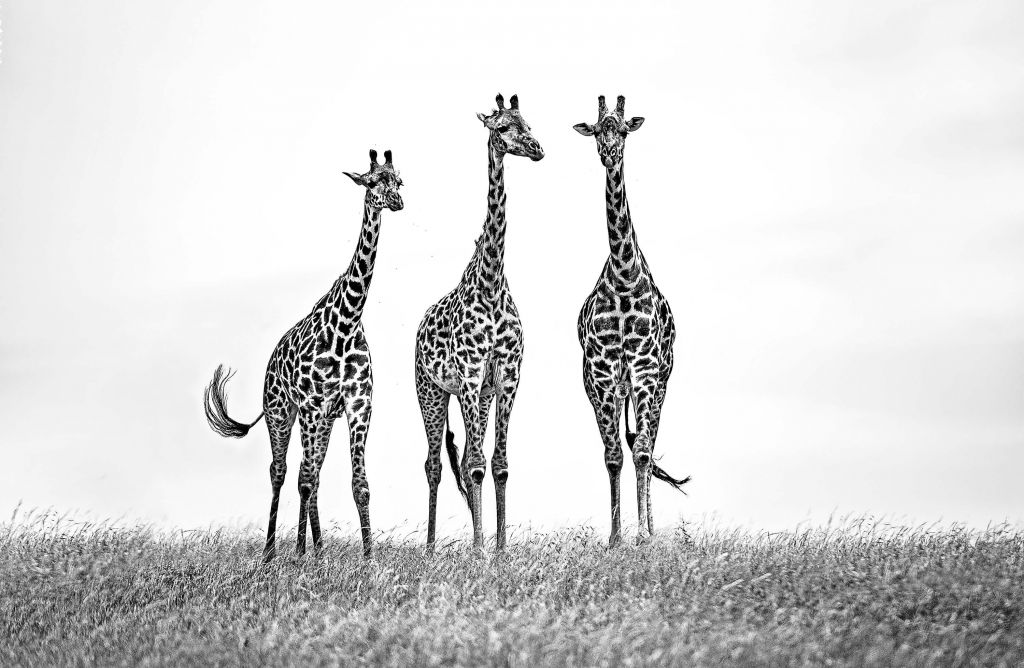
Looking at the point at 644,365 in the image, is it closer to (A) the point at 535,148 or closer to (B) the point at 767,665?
(A) the point at 535,148

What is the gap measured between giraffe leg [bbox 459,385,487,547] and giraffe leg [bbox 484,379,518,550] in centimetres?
19

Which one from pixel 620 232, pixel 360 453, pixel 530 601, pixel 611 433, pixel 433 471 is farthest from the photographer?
pixel 433 471

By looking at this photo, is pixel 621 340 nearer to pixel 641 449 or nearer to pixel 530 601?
pixel 641 449

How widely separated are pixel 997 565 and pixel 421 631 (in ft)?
20.8

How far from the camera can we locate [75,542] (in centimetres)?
1568

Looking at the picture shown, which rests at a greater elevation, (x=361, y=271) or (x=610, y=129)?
(x=610, y=129)

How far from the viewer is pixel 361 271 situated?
15969 mm

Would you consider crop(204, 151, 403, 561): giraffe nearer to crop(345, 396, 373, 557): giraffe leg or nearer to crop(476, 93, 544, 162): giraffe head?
crop(345, 396, 373, 557): giraffe leg

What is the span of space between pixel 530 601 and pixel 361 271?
Result: 569 centimetres

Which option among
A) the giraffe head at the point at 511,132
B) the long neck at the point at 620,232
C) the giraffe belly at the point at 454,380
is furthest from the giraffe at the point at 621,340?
the giraffe belly at the point at 454,380

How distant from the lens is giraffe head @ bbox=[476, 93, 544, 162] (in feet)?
50.2

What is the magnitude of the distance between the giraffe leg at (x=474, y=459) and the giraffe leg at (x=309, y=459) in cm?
Result: 180

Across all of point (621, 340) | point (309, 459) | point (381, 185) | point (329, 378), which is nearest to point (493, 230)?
point (381, 185)

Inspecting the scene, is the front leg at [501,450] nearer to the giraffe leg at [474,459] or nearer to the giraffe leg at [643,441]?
the giraffe leg at [474,459]
